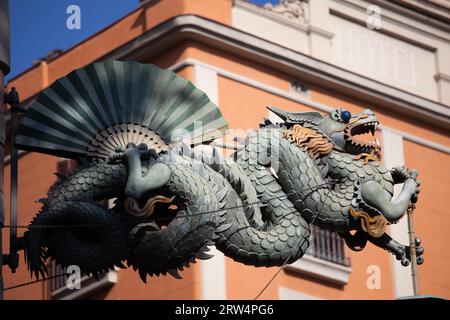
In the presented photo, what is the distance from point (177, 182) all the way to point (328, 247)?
13581mm

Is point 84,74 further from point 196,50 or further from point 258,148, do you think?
point 196,50

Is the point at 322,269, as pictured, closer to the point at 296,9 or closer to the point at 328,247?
the point at 328,247

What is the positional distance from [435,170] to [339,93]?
7.24 feet

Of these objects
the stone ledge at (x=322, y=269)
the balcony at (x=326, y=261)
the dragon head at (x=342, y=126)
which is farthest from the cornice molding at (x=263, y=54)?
the dragon head at (x=342, y=126)

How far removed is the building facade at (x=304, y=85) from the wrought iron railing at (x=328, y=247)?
2 cm

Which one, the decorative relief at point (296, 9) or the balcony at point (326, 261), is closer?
the balcony at point (326, 261)

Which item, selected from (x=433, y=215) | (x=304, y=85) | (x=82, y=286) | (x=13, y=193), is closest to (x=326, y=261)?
(x=433, y=215)

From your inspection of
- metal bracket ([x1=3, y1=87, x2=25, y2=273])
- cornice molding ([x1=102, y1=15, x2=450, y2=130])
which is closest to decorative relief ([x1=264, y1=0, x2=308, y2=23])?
cornice molding ([x1=102, y1=15, x2=450, y2=130])

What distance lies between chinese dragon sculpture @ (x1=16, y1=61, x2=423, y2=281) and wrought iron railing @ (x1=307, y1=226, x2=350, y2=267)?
1237 cm

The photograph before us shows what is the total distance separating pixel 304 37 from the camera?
97.3 ft

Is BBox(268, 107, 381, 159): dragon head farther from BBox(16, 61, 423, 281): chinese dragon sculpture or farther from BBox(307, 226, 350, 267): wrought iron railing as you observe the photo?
BBox(307, 226, 350, 267): wrought iron railing

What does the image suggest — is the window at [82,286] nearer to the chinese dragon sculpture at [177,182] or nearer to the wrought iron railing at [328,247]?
the wrought iron railing at [328,247]

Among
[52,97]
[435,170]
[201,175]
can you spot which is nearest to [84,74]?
[52,97]

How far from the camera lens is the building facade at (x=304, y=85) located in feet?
90.8
